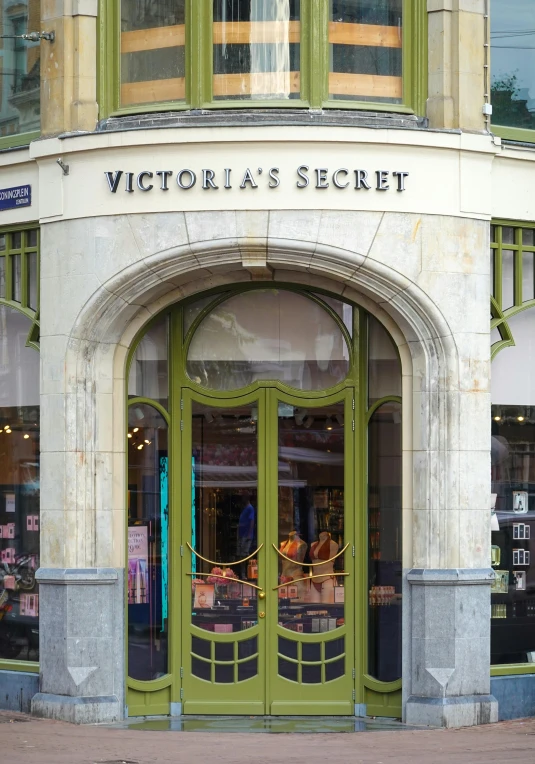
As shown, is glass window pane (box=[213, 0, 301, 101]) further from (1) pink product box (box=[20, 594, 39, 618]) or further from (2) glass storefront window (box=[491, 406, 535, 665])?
(1) pink product box (box=[20, 594, 39, 618])

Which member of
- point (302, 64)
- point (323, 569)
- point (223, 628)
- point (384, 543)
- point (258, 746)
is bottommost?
point (258, 746)

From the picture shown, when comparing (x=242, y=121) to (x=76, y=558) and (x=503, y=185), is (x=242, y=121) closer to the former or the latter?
(x=503, y=185)

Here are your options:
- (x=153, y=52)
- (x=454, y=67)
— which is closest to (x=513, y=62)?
(x=454, y=67)

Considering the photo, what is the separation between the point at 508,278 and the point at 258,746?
4693 millimetres

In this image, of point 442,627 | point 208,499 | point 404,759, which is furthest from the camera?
point 208,499

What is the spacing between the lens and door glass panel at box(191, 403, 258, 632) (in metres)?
13.1

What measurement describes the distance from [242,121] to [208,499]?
11.0 ft

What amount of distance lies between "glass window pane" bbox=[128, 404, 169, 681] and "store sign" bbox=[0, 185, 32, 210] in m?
2.11

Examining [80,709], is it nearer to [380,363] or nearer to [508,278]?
[380,363]

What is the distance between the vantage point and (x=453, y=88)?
12.6 metres

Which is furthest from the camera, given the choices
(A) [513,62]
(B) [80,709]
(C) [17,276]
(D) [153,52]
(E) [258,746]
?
(C) [17,276]

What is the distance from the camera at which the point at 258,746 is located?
38.0ft

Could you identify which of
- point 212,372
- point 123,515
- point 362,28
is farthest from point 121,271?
point 362,28

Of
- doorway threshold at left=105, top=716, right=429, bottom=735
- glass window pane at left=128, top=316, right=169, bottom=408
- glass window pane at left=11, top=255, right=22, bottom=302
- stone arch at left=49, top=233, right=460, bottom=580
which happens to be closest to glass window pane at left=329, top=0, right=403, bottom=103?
stone arch at left=49, top=233, right=460, bottom=580
